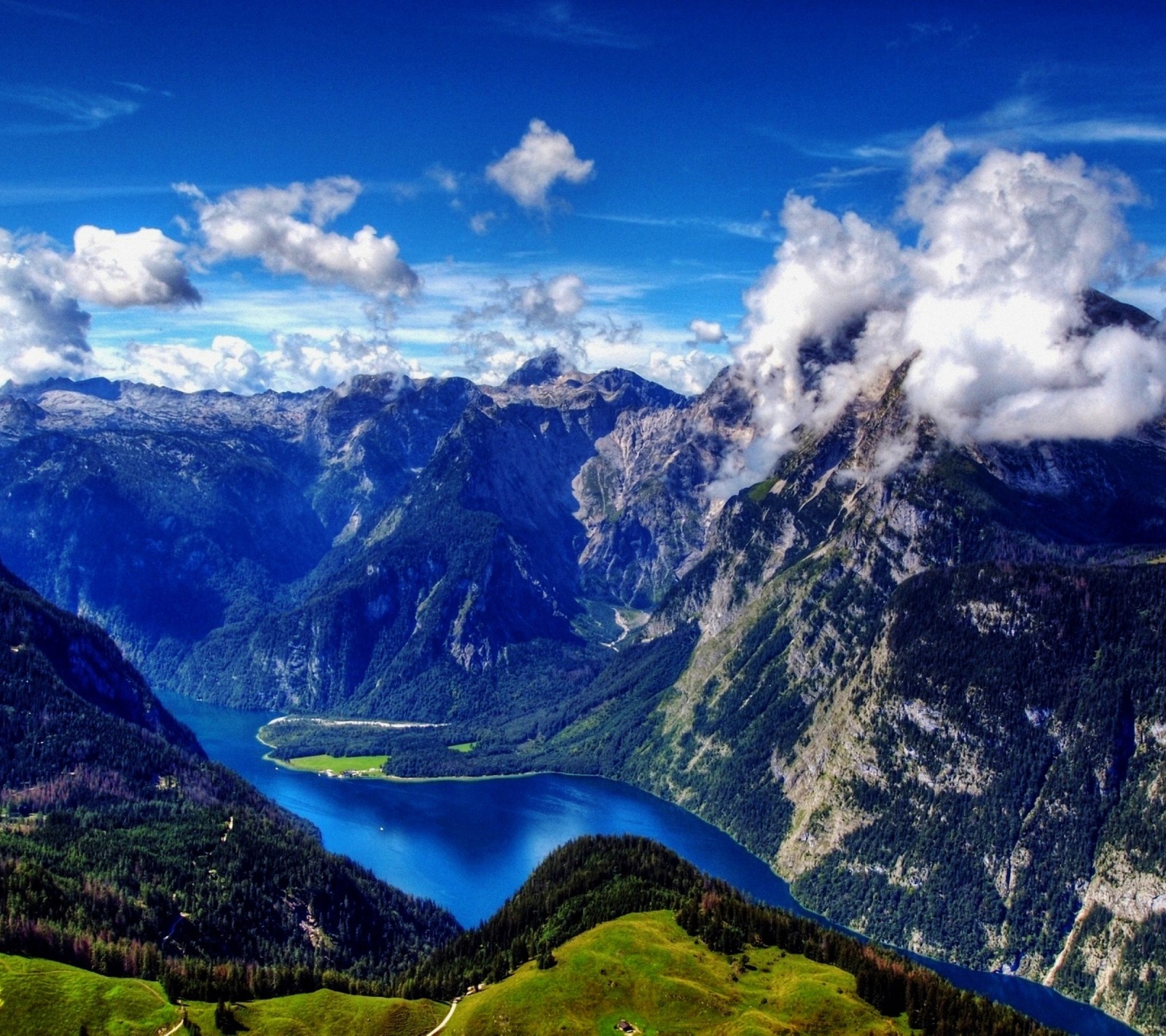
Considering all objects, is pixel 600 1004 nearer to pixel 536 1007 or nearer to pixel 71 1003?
pixel 536 1007

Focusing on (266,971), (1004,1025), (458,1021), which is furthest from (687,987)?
(266,971)

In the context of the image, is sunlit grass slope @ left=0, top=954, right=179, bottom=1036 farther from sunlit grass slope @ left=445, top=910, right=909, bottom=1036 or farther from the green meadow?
sunlit grass slope @ left=445, top=910, right=909, bottom=1036

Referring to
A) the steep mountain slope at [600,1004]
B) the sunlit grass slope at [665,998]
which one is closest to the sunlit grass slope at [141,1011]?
the steep mountain slope at [600,1004]

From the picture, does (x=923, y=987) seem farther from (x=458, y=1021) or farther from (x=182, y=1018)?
(x=182, y=1018)

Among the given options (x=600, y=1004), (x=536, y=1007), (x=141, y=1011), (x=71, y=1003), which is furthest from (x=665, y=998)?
(x=71, y=1003)

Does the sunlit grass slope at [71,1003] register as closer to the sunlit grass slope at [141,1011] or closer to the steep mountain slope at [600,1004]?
the sunlit grass slope at [141,1011]

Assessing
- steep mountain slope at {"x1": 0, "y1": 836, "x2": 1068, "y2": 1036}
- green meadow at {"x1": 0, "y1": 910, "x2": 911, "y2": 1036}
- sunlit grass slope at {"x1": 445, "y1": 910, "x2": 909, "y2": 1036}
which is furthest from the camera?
sunlit grass slope at {"x1": 445, "y1": 910, "x2": 909, "y2": 1036}

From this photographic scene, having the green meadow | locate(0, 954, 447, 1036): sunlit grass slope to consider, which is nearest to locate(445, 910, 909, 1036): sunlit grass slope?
the green meadow
